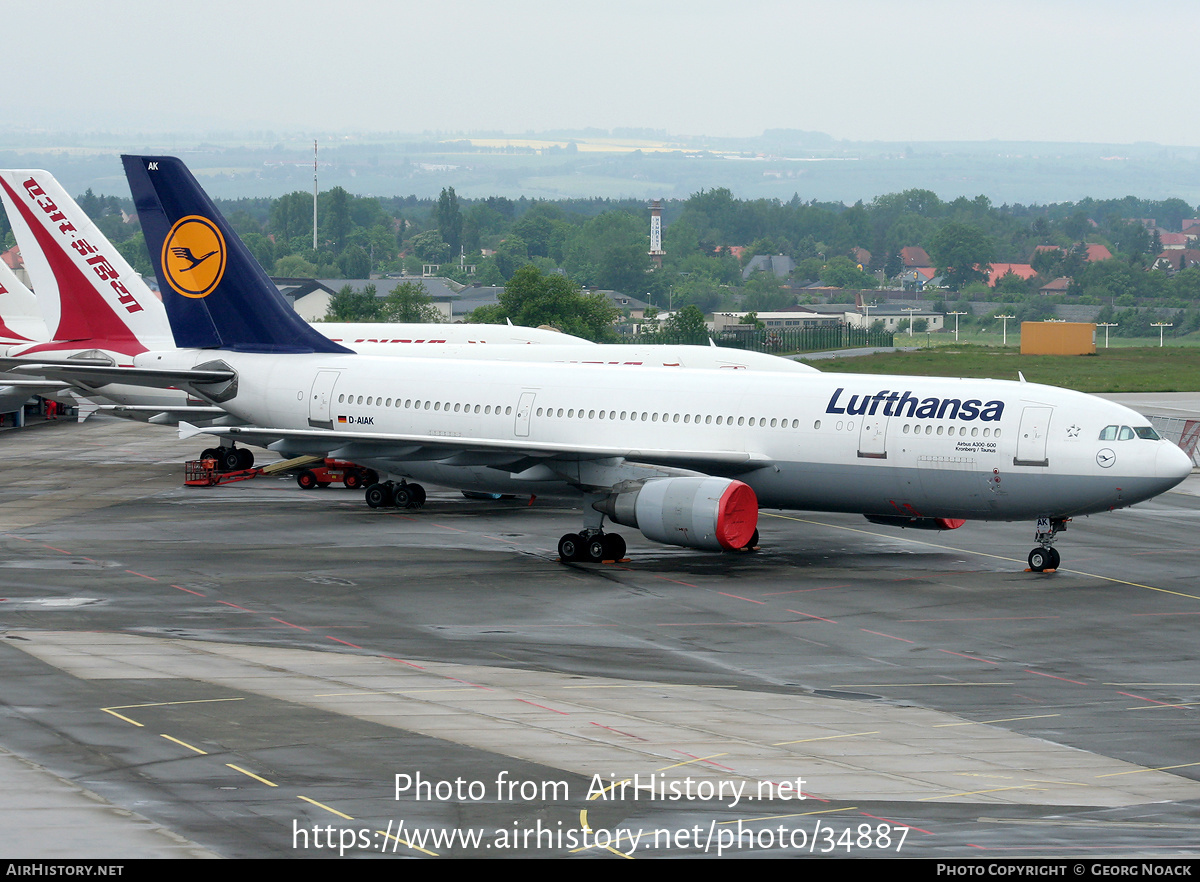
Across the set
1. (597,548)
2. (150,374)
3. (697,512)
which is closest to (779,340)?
(150,374)

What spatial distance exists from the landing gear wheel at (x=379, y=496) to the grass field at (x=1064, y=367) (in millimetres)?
62079

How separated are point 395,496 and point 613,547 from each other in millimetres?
13006

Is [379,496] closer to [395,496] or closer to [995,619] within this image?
[395,496]

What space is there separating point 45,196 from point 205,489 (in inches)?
566

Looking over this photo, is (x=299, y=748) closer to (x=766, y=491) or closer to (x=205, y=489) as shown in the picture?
(x=766, y=491)

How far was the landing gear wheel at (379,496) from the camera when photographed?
5031 cm

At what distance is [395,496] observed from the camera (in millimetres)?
50500

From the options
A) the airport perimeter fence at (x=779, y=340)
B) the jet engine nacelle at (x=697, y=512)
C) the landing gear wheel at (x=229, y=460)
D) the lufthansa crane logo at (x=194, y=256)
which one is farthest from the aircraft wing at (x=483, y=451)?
the airport perimeter fence at (x=779, y=340)

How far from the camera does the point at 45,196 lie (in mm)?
58562

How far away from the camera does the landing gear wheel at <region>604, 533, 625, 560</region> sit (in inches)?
1575

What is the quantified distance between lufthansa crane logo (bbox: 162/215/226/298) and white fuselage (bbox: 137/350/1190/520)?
16.7 feet

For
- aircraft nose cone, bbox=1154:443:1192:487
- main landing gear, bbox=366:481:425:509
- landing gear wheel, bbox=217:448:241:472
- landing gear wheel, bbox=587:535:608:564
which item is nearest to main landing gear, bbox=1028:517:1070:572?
aircraft nose cone, bbox=1154:443:1192:487

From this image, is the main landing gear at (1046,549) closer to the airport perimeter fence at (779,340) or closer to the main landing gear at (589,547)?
the main landing gear at (589,547)
